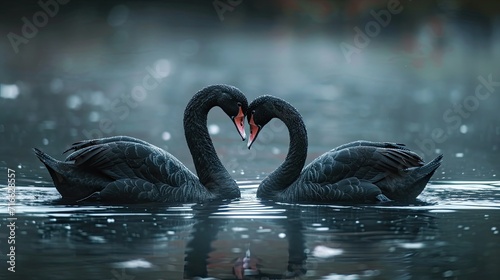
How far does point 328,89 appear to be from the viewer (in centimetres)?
2491

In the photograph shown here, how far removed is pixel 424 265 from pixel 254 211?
283cm

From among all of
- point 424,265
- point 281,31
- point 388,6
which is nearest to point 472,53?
point 388,6

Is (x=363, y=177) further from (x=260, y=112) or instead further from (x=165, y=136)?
(x=165, y=136)

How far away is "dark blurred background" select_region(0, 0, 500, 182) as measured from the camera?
55.1 feet

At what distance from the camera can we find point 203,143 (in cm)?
1182

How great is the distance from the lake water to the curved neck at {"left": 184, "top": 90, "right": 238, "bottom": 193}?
56 centimetres

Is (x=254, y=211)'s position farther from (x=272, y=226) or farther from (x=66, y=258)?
(x=66, y=258)

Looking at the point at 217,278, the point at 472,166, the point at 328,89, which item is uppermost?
the point at 328,89

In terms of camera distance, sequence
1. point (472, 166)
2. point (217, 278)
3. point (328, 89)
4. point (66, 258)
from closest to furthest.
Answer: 1. point (217, 278)
2. point (66, 258)
3. point (472, 166)
4. point (328, 89)

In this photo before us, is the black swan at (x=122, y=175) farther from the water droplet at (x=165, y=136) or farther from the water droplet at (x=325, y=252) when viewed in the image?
the water droplet at (x=165, y=136)

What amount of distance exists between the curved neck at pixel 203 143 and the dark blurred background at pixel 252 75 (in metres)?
2.13

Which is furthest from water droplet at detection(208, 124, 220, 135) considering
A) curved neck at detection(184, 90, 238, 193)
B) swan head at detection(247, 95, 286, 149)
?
swan head at detection(247, 95, 286, 149)

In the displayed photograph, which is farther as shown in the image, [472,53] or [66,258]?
[472,53]

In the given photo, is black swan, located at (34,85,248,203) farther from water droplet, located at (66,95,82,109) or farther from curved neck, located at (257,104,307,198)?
water droplet, located at (66,95,82,109)
